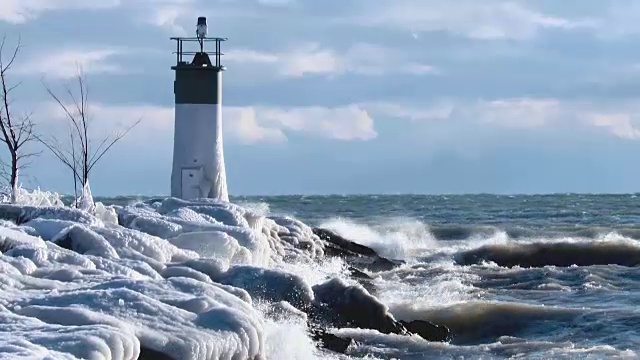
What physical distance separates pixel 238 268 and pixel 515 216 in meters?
40.7

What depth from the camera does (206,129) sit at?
2197 centimetres

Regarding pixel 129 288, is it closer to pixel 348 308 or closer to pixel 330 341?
pixel 330 341

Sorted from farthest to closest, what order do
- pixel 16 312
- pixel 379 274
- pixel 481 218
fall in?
1. pixel 481 218
2. pixel 379 274
3. pixel 16 312

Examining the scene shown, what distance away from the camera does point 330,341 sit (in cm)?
1130

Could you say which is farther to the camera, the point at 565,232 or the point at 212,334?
the point at 565,232

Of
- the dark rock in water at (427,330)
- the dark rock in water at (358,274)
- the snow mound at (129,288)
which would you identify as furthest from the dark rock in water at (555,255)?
the dark rock in water at (427,330)

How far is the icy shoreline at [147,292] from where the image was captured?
8.41 metres

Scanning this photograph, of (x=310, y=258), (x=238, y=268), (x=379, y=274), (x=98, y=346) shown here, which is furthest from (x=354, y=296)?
(x=379, y=274)

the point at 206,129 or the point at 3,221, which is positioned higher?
the point at 206,129

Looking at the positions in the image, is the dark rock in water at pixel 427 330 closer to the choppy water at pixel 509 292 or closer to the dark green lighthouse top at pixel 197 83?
the choppy water at pixel 509 292

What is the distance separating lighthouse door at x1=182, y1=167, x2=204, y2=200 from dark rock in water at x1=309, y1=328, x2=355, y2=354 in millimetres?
10866

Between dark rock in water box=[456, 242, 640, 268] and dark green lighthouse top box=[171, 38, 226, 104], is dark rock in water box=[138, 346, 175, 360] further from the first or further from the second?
dark rock in water box=[456, 242, 640, 268]

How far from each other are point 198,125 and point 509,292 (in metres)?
6.51

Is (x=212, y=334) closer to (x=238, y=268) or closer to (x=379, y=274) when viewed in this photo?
(x=238, y=268)
